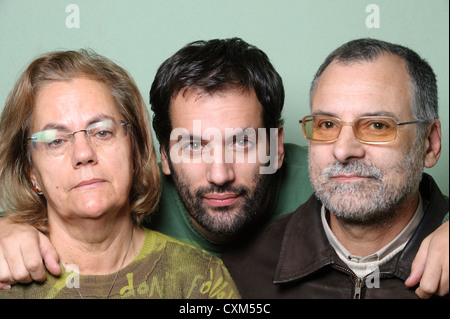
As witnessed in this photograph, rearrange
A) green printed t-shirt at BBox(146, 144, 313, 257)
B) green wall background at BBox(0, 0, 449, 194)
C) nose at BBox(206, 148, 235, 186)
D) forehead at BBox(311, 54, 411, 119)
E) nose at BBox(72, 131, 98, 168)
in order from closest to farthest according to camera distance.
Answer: nose at BBox(72, 131, 98, 168) < forehead at BBox(311, 54, 411, 119) < nose at BBox(206, 148, 235, 186) < green printed t-shirt at BBox(146, 144, 313, 257) < green wall background at BBox(0, 0, 449, 194)

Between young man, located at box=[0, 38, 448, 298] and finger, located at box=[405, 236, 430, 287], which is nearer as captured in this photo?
finger, located at box=[405, 236, 430, 287]

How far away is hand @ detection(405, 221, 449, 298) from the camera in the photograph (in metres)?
1.77

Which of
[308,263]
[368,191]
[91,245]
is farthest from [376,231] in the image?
[91,245]

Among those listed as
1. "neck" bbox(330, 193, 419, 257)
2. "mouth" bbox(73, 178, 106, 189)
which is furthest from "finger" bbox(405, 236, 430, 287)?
"mouth" bbox(73, 178, 106, 189)

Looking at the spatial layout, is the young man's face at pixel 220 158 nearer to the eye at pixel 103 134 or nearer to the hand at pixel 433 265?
the eye at pixel 103 134

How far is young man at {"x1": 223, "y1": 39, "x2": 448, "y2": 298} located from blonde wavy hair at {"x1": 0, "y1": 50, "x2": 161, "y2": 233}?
638mm

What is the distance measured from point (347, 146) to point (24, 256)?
1220 mm

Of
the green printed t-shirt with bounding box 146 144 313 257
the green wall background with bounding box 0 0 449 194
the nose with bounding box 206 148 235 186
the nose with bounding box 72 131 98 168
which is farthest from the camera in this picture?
the green wall background with bounding box 0 0 449 194

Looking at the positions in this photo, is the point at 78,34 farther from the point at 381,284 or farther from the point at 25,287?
the point at 381,284

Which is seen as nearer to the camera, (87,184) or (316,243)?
(87,184)

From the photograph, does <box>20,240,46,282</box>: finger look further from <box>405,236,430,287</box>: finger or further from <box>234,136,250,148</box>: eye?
<box>405,236,430,287</box>: finger

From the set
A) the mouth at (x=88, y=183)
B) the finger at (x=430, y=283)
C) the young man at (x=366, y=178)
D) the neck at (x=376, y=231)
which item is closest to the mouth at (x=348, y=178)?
the young man at (x=366, y=178)

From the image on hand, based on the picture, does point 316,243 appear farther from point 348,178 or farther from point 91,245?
point 91,245

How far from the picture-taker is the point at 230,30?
2.90 m
